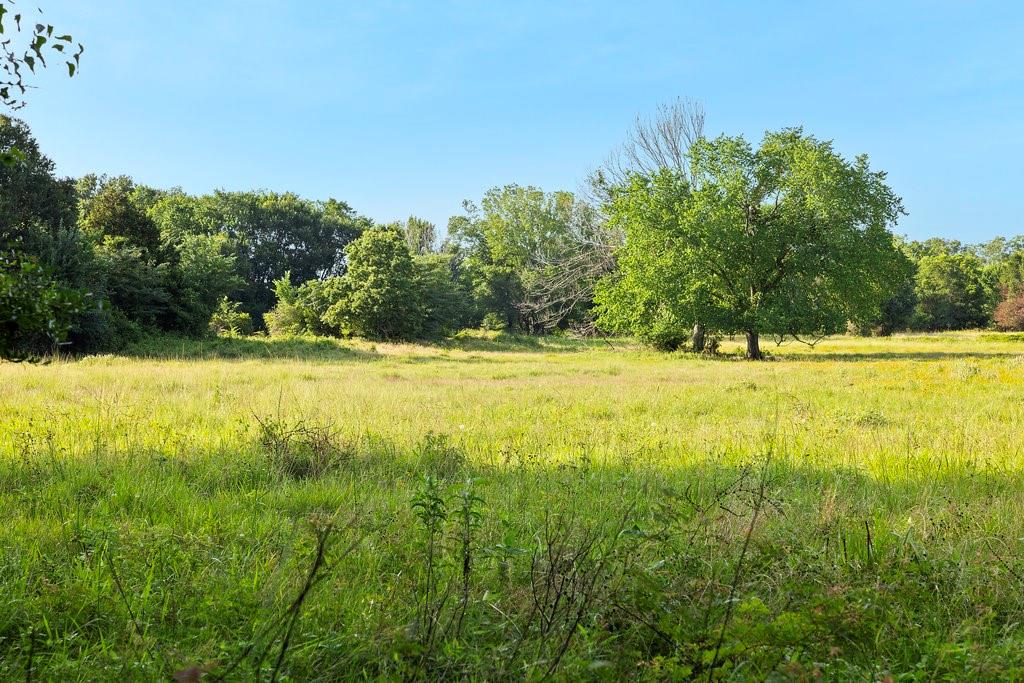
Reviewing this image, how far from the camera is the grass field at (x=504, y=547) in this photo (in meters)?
3.01

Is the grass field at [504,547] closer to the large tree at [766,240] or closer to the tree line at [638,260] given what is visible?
the tree line at [638,260]

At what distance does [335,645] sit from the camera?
3076mm

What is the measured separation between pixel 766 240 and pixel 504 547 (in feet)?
101

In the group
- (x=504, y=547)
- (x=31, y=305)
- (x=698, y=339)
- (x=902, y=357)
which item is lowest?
(x=504, y=547)

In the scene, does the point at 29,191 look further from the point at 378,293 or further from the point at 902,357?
the point at 902,357

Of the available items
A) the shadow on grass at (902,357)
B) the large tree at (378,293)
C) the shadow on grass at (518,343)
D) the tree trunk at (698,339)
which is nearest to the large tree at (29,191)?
the large tree at (378,293)

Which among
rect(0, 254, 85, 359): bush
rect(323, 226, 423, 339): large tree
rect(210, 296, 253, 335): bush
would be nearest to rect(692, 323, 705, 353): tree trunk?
rect(323, 226, 423, 339): large tree

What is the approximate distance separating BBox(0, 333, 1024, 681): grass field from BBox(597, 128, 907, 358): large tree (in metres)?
21.6

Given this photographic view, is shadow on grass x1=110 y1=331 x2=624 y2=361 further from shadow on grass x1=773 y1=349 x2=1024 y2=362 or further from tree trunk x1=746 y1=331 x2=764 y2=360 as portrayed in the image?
shadow on grass x1=773 y1=349 x2=1024 y2=362

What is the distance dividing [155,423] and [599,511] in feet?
23.1

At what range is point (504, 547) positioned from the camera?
355 cm

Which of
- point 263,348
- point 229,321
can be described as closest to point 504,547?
point 263,348

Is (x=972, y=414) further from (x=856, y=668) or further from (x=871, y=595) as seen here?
(x=856, y=668)

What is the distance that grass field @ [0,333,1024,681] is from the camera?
119 inches
